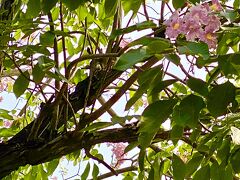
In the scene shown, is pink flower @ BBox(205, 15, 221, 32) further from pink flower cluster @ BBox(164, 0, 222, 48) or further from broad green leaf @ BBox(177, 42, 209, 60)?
broad green leaf @ BBox(177, 42, 209, 60)

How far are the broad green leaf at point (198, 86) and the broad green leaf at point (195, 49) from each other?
109 mm

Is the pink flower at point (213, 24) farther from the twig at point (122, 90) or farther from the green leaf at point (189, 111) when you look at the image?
the twig at point (122, 90)

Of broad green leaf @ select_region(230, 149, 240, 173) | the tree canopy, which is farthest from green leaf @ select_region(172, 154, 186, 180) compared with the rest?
broad green leaf @ select_region(230, 149, 240, 173)

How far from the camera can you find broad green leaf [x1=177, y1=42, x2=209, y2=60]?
2.16ft

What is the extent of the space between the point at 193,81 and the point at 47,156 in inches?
19.7

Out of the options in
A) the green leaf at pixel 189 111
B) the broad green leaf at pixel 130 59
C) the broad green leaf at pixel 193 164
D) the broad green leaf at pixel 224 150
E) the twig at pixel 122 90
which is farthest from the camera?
the twig at pixel 122 90

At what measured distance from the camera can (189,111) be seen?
775 millimetres

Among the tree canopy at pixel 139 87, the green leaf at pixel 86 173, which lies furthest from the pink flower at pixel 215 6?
the green leaf at pixel 86 173

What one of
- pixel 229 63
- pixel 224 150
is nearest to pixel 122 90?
pixel 224 150

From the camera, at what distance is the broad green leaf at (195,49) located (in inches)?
25.9

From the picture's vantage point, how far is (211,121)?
105 centimetres

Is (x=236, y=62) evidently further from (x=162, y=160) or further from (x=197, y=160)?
(x=162, y=160)

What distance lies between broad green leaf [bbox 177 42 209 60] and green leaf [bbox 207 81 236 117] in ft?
0.40

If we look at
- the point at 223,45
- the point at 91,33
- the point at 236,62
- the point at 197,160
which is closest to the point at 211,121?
the point at 197,160
